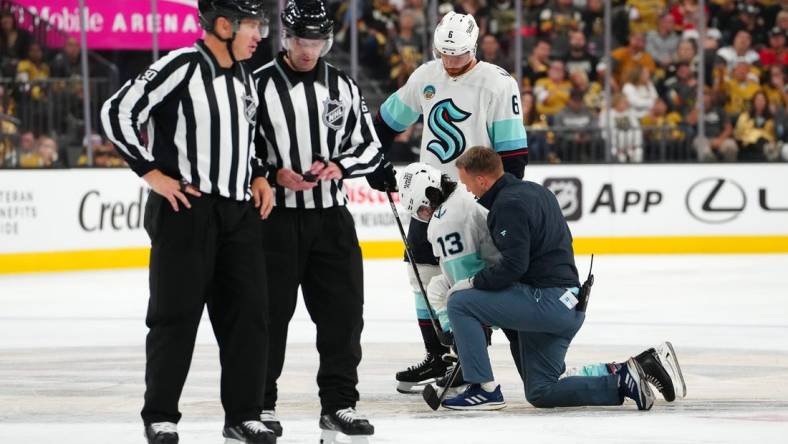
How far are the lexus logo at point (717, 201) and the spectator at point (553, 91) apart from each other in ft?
5.80

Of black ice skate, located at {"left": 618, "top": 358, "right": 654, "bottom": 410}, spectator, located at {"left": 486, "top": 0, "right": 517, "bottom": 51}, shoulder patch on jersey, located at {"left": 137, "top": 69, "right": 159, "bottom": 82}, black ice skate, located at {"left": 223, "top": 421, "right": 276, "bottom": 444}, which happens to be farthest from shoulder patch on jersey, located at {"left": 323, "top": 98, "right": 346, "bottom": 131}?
spectator, located at {"left": 486, "top": 0, "right": 517, "bottom": 51}

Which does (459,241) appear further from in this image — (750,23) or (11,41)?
(750,23)

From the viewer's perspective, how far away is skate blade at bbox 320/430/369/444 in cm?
472

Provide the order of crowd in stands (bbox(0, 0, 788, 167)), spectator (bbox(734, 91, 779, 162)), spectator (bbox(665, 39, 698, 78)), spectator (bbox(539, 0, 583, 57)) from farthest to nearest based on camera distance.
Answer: spectator (bbox(539, 0, 583, 57)) < spectator (bbox(665, 39, 698, 78)) < spectator (bbox(734, 91, 779, 162)) < crowd in stands (bbox(0, 0, 788, 167))

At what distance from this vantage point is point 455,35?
5754 millimetres

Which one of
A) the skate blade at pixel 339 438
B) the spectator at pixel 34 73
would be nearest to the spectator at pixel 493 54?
the spectator at pixel 34 73

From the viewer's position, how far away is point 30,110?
1266cm

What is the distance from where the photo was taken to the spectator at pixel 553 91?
47.6ft

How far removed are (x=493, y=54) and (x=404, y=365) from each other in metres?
8.36

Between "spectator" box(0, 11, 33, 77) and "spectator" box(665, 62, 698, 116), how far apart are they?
6.32 meters

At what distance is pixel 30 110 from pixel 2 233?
142cm

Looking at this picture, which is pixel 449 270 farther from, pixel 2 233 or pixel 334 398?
pixel 2 233

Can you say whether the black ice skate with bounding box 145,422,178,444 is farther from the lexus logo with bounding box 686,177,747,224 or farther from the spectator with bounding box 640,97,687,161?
the spectator with bounding box 640,97,687,161

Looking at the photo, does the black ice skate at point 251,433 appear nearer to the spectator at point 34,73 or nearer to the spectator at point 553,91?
the spectator at point 34,73
